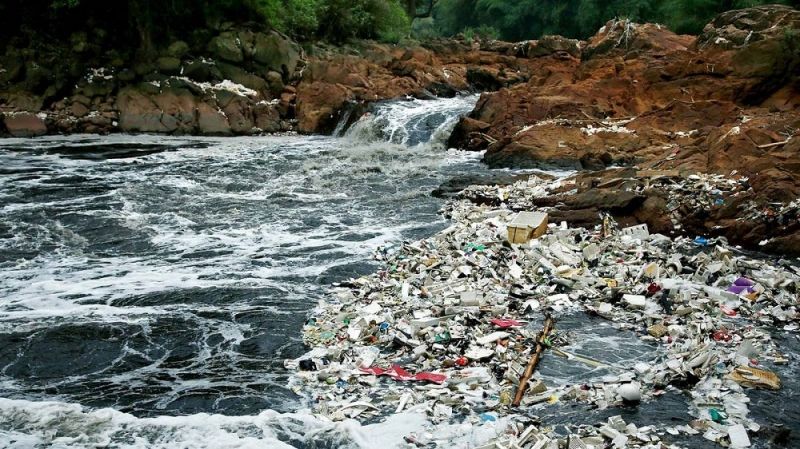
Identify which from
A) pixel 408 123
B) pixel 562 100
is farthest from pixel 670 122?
pixel 408 123

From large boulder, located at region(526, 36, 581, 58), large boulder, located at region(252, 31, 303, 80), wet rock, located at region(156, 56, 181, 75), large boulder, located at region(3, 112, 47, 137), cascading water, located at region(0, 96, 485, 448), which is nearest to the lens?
cascading water, located at region(0, 96, 485, 448)

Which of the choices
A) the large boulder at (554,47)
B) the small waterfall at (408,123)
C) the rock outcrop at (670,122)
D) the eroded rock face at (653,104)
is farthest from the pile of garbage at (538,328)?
the large boulder at (554,47)

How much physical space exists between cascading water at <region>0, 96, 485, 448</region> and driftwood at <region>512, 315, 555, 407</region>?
1177mm

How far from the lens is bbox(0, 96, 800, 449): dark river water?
4566mm

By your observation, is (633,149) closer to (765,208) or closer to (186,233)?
(765,208)

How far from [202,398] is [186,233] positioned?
5.03 m

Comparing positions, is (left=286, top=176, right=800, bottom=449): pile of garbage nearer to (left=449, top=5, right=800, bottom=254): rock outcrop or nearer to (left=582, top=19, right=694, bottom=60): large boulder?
(left=449, top=5, right=800, bottom=254): rock outcrop

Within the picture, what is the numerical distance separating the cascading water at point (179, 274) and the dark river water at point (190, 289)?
0.02 metres

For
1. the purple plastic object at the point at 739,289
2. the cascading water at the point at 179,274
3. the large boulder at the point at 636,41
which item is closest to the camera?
the cascading water at the point at 179,274

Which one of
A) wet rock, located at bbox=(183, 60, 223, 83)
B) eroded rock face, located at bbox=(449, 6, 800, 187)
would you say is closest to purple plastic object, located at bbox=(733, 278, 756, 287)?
eroded rock face, located at bbox=(449, 6, 800, 187)

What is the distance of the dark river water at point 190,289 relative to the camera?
457 cm

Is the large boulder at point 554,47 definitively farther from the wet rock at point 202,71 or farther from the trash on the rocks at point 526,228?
the trash on the rocks at point 526,228

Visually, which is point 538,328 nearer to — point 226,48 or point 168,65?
point 168,65

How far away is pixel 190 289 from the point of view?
721 centimetres
